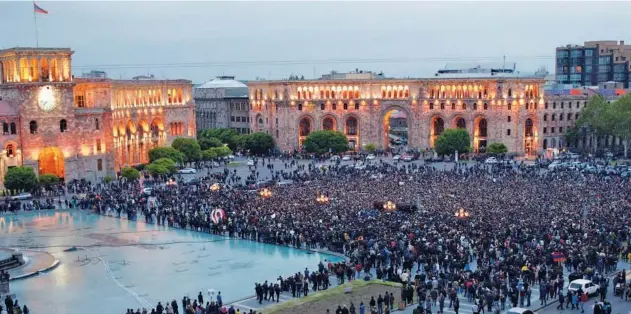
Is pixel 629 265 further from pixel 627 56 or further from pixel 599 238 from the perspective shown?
pixel 627 56

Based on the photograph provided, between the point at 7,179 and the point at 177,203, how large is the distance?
17920 mm

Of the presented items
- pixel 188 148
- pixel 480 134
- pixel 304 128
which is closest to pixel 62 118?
pixel 188 148

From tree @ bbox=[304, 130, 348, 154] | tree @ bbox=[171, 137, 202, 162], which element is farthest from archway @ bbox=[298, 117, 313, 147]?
tree @ bbox=[171, 137, 202, 162]

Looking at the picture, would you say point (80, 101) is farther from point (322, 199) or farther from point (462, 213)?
point (462, 213)

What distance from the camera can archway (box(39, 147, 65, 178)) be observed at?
72.9 meters

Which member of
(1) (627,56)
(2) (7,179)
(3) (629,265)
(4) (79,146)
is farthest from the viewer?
(1) (627,56)

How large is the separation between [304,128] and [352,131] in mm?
6559

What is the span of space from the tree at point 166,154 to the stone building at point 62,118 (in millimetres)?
3939

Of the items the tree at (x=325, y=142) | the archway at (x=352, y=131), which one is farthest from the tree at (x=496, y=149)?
the archway at (x=352, y=131)

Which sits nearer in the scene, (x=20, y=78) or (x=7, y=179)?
(x=7, y=179)

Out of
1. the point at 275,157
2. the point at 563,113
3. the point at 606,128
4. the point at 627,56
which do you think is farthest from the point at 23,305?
the point at 627,56

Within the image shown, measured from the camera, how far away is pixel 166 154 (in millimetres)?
78750

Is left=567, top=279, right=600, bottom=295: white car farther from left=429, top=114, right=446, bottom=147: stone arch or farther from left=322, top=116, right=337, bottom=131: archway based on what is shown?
left=322, top=116, right=337, bottom=131: archway

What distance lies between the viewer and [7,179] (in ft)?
209
